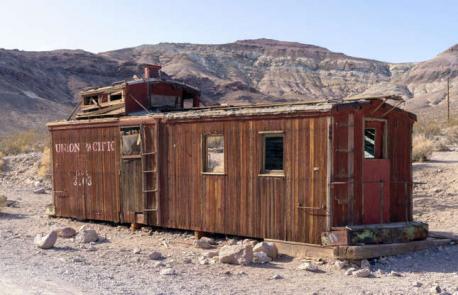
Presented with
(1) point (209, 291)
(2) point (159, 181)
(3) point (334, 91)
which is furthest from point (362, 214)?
(3) point (334, 91)

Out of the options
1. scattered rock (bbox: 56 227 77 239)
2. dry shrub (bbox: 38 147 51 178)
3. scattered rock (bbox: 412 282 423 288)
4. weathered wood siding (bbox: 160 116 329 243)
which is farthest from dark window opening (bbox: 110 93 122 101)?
dry shrub (bbox: 38 147 51 178)

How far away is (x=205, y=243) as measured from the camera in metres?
12.6

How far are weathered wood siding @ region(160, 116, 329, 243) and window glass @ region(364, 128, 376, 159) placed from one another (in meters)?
1.60

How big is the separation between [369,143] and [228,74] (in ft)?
272

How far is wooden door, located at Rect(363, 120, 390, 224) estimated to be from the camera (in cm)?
1177

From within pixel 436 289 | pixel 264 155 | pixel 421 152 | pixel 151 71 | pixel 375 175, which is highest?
pixel 151 71

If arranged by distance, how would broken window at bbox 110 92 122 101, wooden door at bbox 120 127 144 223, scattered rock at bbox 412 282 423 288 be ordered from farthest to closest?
broken window at bbox 110 92 122 101, wooden door at bbox 120 127 144 223, scattered rock at bbox 412 282 423 288

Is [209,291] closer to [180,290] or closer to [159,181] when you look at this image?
[180,290]

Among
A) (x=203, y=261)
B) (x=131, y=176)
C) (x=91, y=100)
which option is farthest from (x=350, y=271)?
(x=91, y=100)

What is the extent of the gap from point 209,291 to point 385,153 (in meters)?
5.19

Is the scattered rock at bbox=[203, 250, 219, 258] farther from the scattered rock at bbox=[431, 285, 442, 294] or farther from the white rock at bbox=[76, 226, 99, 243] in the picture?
the scattered rock at bbox=[431, 285, 442, 294]

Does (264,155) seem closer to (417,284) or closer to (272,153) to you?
(272,153)

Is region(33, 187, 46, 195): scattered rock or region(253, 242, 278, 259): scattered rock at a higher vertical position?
region(253, 242, 278, 259): scattered rock

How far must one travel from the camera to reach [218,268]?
10.6 meters
